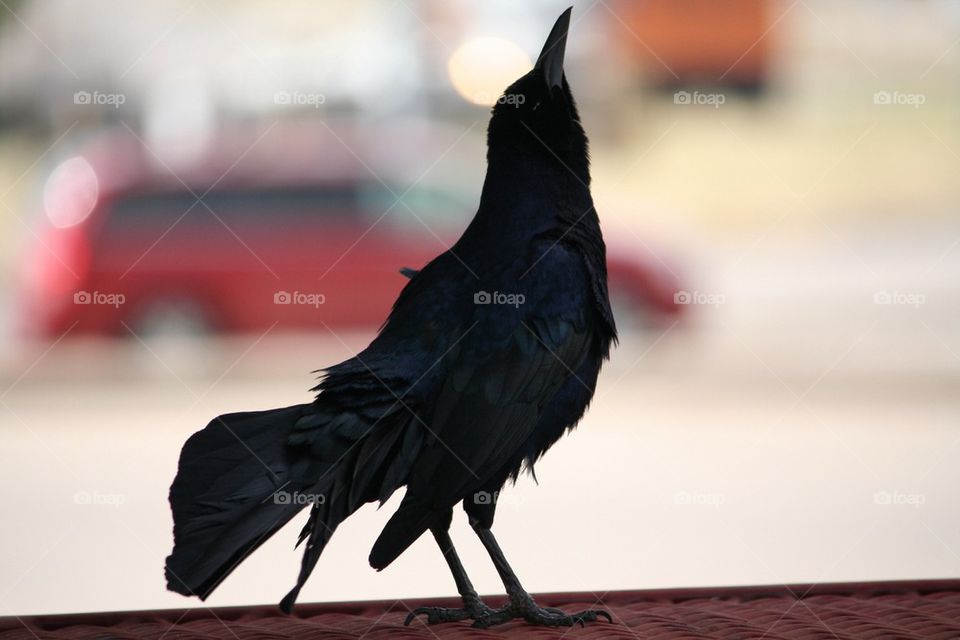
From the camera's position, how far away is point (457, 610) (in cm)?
237

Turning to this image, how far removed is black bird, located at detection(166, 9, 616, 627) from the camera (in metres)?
2.00

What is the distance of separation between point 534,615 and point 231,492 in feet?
2.22

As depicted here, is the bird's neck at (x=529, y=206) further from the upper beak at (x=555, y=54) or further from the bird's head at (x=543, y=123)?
the upper beak at (x=555, y=54)

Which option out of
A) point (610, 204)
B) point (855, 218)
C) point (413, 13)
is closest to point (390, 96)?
point (413, 13)

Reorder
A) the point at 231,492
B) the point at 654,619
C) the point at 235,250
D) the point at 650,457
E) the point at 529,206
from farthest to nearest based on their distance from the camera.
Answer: the point at 235,250 < the point at 650,457 < the point at 529,206 < the point at 654,619 < the point at 231,492

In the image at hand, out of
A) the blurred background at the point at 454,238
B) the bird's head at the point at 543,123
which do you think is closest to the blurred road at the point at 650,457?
the blurred background at the point at 454,238

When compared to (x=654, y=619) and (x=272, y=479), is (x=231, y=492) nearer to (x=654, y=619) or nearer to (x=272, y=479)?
(x=272, y=479)

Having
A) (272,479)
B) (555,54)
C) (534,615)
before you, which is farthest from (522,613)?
(555,54)

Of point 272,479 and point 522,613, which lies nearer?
point 272,479

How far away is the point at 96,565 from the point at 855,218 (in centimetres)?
1072

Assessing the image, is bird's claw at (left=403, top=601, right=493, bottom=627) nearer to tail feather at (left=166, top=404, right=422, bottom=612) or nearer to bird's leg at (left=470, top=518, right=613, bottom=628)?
bird's leg at (left=470, top=518, right=613, bottom=628)

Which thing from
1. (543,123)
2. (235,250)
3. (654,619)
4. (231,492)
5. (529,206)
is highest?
(235,250)

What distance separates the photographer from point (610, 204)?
11875 mm

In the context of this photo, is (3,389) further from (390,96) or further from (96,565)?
(390,96)
